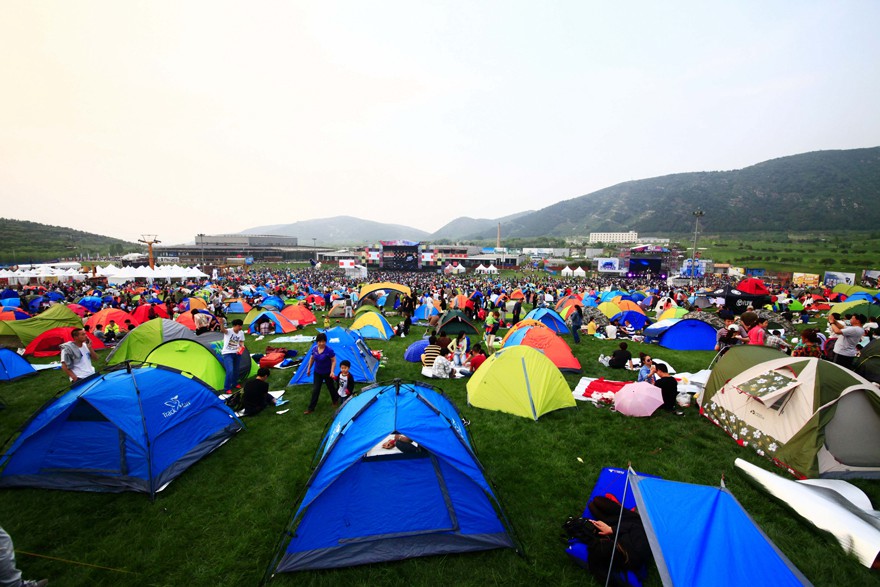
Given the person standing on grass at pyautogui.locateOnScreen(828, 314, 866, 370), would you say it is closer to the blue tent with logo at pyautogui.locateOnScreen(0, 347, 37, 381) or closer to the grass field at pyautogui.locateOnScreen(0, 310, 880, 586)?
the grass field at pyautogui.locateOnScreen(0, 310, 880, 586)

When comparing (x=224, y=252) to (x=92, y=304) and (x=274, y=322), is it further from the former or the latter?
(x=274, y=322)

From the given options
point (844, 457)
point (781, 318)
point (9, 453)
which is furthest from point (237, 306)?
point (781, 318)

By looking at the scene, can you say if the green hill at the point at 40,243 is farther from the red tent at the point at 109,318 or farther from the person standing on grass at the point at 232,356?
the person standing on grass at the point at 232,356

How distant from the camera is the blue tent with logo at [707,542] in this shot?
2.72 meters

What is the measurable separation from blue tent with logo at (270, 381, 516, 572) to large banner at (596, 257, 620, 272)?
6384 centimetres

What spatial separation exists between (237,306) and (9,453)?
57.8 ft

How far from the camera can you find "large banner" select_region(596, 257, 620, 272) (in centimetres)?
6106

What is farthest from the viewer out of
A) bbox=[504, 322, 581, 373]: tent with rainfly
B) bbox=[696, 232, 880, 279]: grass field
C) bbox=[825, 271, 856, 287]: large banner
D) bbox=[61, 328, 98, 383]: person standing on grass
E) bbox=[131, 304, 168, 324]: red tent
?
bbox=[696, 232, 880, 279]: grass field

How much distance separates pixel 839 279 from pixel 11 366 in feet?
204

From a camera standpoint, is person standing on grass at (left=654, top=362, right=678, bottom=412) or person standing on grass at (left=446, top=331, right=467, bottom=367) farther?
person standing on grass at (left=446, top=331, right=467, bottom=367)

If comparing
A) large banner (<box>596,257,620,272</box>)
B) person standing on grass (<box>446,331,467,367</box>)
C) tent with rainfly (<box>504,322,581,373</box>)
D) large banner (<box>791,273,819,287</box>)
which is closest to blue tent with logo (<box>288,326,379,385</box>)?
person standing on grass (<box>446,331,467,367</box>)

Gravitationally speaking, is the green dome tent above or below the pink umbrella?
above

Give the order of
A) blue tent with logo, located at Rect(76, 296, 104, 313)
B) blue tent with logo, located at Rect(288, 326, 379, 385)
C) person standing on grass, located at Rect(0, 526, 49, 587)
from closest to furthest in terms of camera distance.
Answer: person standing on grass, located at Rect(0, 526, 49, 587) < blue tent with logo, located at Rect(288, 326, 379, 385) < blue tent with logo, located at Rect(76, 296, 104, 313)

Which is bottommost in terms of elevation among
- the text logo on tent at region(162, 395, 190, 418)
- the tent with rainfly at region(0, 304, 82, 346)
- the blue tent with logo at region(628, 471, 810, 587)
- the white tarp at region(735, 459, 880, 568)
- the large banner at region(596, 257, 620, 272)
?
the large banner at region(596, 257, 620, 272)
